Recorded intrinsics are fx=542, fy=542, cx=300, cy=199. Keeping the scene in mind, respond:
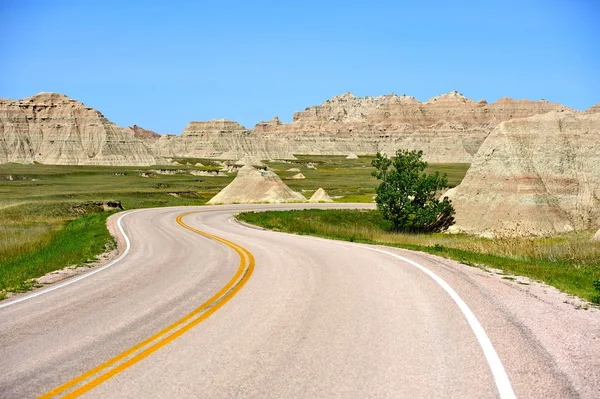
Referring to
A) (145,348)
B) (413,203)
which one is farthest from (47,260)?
(413,203)

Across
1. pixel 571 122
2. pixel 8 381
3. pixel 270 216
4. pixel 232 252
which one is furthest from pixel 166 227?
pixel 571 122

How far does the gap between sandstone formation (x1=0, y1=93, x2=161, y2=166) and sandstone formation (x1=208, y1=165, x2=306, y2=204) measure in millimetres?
132798

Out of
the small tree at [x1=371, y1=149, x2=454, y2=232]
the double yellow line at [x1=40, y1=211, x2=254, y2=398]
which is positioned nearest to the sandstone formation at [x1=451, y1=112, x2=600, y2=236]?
the small tree at [x1=371, y1=149, x2=454, y2=232]

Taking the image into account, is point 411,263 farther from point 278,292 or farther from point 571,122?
point 571,122

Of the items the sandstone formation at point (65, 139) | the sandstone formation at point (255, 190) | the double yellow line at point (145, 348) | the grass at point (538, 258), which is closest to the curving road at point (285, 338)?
the double yellow line at point (145, 348)

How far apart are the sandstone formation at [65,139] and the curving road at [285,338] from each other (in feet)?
588

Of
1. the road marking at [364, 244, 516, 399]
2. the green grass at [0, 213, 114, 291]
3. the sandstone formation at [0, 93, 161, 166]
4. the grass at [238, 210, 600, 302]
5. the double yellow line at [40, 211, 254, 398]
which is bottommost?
the green grass at [0, 213, 114, 291]

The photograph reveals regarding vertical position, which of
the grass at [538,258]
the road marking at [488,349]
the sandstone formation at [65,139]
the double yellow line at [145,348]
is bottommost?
the double yellow line at [145,348]

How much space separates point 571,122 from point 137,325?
4085cm

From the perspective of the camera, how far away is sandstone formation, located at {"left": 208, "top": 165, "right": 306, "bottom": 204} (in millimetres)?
57594

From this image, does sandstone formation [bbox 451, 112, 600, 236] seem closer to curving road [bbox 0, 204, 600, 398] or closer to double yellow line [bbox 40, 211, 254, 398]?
curving road [bbox 0, 204, 600, 398]

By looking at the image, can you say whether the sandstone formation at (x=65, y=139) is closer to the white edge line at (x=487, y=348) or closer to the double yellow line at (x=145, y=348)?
the double yellow line at (x=145, y=348)

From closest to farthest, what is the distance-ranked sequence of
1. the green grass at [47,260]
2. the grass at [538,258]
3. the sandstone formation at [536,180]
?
1. the grass at [538,258]
2. the green grass at [47,260]
3. the sandstone formation at [536,180]

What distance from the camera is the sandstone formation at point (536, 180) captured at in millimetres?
37656
